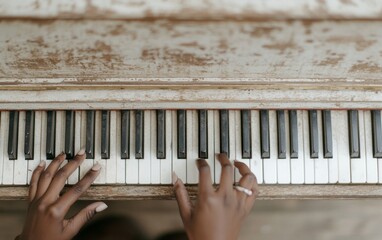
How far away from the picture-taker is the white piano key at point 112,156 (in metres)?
1.28

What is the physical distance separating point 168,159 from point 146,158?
2.6 inches

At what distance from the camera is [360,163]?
1.29m

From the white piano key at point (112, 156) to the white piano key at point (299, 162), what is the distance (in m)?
0.53

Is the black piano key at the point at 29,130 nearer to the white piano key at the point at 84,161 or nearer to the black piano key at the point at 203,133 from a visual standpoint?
the white piano key at the point at 84,161

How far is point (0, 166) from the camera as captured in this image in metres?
1.29

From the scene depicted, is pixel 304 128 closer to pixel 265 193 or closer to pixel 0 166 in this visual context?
pixel 265 193

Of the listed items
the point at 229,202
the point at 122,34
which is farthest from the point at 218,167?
the point at 122,34

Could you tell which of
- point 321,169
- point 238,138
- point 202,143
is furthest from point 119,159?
point 321,169

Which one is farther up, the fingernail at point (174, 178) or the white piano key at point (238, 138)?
the white piano key at point (238, 138)

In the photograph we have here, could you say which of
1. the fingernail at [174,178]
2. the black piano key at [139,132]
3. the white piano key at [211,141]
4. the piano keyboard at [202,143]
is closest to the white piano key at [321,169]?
the piano keyboard at [202,143]

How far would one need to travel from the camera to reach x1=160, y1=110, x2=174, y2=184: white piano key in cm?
128

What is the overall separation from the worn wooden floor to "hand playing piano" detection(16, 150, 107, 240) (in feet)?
0.72

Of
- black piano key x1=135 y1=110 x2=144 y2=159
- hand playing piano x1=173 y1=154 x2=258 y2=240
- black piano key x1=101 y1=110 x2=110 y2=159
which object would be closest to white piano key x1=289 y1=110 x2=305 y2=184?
hand playing piano x1=173 y1=154 x2=258 y2=240

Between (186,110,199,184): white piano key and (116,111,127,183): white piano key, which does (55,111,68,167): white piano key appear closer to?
(116,111,127,183): white piano key
